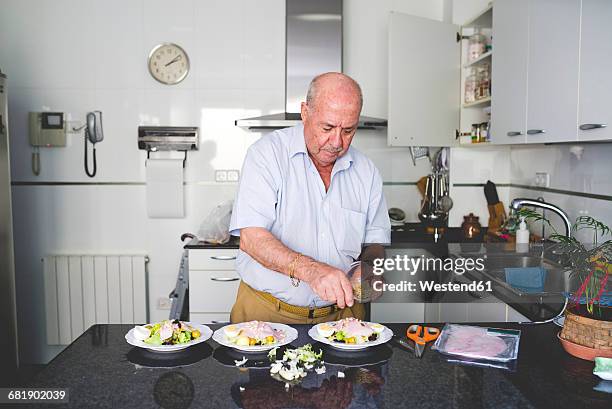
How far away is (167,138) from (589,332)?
291 centimetres

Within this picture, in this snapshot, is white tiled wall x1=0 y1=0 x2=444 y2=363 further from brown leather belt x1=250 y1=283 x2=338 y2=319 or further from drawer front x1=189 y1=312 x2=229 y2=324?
brown leather belt x1=250 y1=283 x2=338 y2=319

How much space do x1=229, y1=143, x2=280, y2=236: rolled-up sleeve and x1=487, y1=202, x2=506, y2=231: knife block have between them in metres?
1.99

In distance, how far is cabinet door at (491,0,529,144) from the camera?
2.68 meters

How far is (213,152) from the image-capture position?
3930mm

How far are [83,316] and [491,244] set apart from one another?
258 centimetres

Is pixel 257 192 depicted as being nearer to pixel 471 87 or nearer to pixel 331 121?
pixel 331 121

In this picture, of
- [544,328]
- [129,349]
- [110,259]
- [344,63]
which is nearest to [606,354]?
[544,328]

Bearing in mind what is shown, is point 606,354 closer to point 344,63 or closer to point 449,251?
point 449,251

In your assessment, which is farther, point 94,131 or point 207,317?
point 94,131

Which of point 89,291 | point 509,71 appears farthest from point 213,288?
point 509,71

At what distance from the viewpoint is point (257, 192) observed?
206 cm

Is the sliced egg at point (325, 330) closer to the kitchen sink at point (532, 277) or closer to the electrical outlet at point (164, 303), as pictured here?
the kitchen sink at point (532, 277)

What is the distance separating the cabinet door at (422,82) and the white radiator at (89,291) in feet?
6.14

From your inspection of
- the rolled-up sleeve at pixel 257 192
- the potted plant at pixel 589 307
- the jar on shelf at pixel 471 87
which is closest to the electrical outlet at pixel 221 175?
the jar on shelf at pixel 471 87
